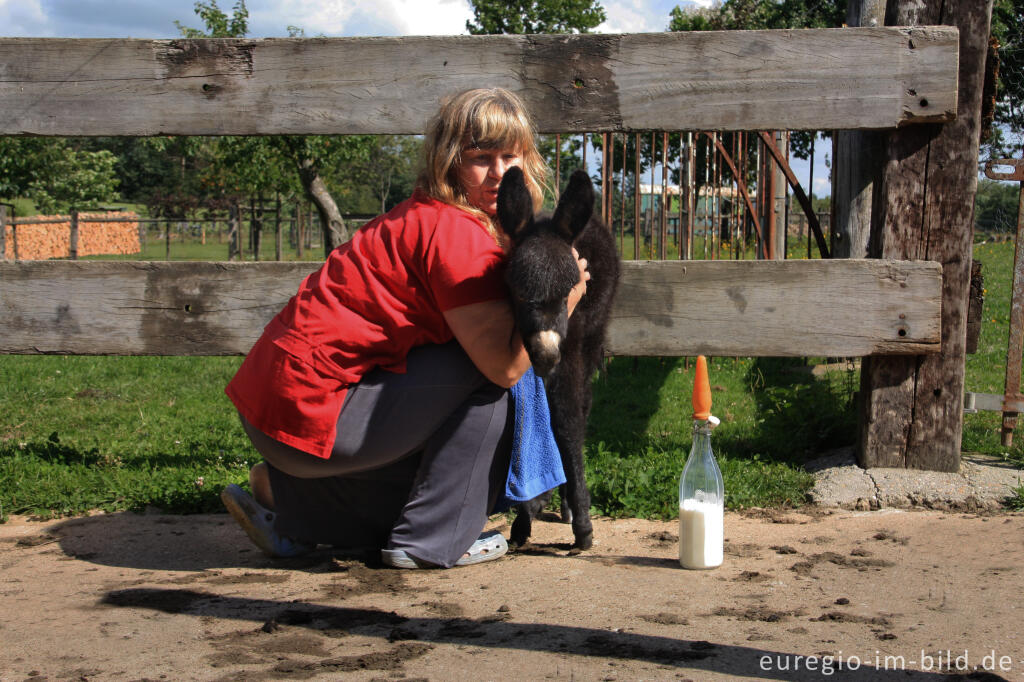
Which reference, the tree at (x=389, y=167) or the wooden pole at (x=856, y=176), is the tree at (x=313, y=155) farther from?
the tree at (x=389, y=167)

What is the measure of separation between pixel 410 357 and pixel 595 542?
1057 mm

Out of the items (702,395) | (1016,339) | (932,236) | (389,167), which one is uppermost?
(389,167)

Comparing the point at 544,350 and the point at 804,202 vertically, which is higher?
the point at 804,202

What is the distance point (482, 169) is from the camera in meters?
3.07

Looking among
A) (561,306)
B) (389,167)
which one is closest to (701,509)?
(561,306)

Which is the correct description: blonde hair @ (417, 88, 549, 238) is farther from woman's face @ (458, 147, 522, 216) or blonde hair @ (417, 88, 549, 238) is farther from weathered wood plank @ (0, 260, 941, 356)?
weathered wood plank @ (0, 260, 941, 356)

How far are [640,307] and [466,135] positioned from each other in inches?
52.3

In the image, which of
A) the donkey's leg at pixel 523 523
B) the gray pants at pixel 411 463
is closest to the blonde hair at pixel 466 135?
the gray pants at pixel 411 463

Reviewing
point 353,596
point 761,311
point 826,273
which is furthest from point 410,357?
point 826,273

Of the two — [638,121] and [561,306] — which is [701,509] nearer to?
[561,306]

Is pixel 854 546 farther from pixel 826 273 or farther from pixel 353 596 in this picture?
pixel 353 596

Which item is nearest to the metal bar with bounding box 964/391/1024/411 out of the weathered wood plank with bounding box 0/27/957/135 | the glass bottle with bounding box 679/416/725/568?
the weathered wood plank with bounding box 0/27/957/135

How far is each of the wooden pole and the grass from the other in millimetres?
1001

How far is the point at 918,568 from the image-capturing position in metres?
2.97
